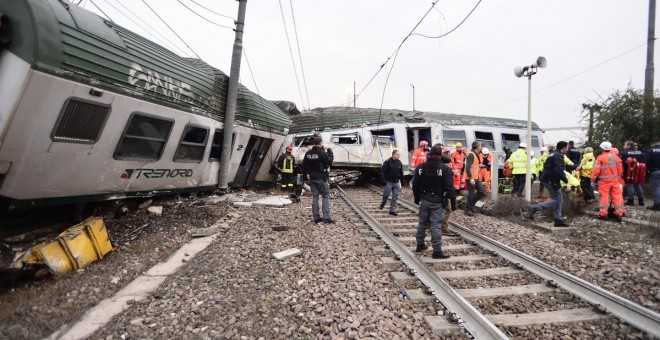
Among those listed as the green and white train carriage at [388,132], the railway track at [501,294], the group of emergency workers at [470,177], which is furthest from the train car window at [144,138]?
the green and white train carriage at [388,132]

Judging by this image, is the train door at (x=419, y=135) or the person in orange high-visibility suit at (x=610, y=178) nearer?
the person in orange high-visibility suit at (x=610, y=178)

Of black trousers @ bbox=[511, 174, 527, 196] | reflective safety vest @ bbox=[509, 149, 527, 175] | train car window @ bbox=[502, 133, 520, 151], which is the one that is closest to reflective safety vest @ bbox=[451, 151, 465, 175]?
reflective safety vest @ bbox=[509, 149, 527, 175]

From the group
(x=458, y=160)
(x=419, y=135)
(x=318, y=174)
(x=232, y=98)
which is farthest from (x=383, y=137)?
(x=318, y=174)

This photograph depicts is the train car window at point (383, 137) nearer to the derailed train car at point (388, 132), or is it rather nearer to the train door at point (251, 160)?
the derailed train car at point (388, 132)

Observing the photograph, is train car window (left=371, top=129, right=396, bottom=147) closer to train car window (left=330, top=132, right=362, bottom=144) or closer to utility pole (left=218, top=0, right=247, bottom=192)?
train car window (left=330, top=132, right=362, bottom=144)

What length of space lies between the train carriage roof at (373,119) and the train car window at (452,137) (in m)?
0.36

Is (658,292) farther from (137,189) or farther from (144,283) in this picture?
(137,189)

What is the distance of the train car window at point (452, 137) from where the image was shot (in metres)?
13.6

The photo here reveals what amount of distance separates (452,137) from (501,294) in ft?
36.5

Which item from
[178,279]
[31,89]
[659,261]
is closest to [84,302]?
[178,279]

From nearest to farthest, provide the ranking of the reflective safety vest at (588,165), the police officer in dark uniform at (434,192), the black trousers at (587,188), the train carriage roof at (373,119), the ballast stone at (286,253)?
the ballast stone at (286,253) → the police officer in dark uniform at (434,192) → the reflective safety vest at (588,165) → the black trousers at (587,188) → the train carriage roof at (373,119)

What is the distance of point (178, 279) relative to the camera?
151 inches

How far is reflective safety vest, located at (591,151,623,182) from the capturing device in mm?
6465

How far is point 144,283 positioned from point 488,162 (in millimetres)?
9533
